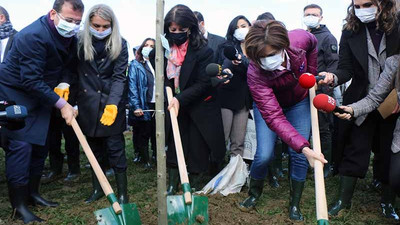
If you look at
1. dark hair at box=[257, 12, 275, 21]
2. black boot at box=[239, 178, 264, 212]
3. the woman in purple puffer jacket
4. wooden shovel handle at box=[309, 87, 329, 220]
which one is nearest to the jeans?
the woman in purple puffer jacket

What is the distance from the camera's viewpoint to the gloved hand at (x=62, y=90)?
3529 mm

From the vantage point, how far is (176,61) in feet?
12.9

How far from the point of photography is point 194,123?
13.3 feet

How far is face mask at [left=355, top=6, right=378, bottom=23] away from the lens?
10.4 feet

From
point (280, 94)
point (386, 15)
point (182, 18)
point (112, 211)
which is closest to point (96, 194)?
point (112, 211)

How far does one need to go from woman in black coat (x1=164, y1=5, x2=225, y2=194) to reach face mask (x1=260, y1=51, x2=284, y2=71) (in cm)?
91

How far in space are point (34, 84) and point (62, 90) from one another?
29 centimetres

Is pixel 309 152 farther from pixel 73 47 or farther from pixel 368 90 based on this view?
pixel 73 47

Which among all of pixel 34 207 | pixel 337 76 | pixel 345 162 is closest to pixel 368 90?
pixel 337 76

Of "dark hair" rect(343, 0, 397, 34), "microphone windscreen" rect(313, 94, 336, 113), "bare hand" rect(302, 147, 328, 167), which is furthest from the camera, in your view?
"dark hair" rect(343, 0, 397, 34)

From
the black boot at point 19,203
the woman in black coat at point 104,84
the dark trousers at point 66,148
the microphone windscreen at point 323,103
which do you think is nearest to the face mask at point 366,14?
the microphone windscreen at point 323,103

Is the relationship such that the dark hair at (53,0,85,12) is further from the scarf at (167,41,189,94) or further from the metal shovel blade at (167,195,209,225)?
the metal shovel blade at (167,195,209,225)

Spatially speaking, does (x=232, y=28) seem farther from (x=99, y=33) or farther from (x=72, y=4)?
(x=72, y=4)

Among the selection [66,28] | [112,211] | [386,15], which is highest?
[66,28]
